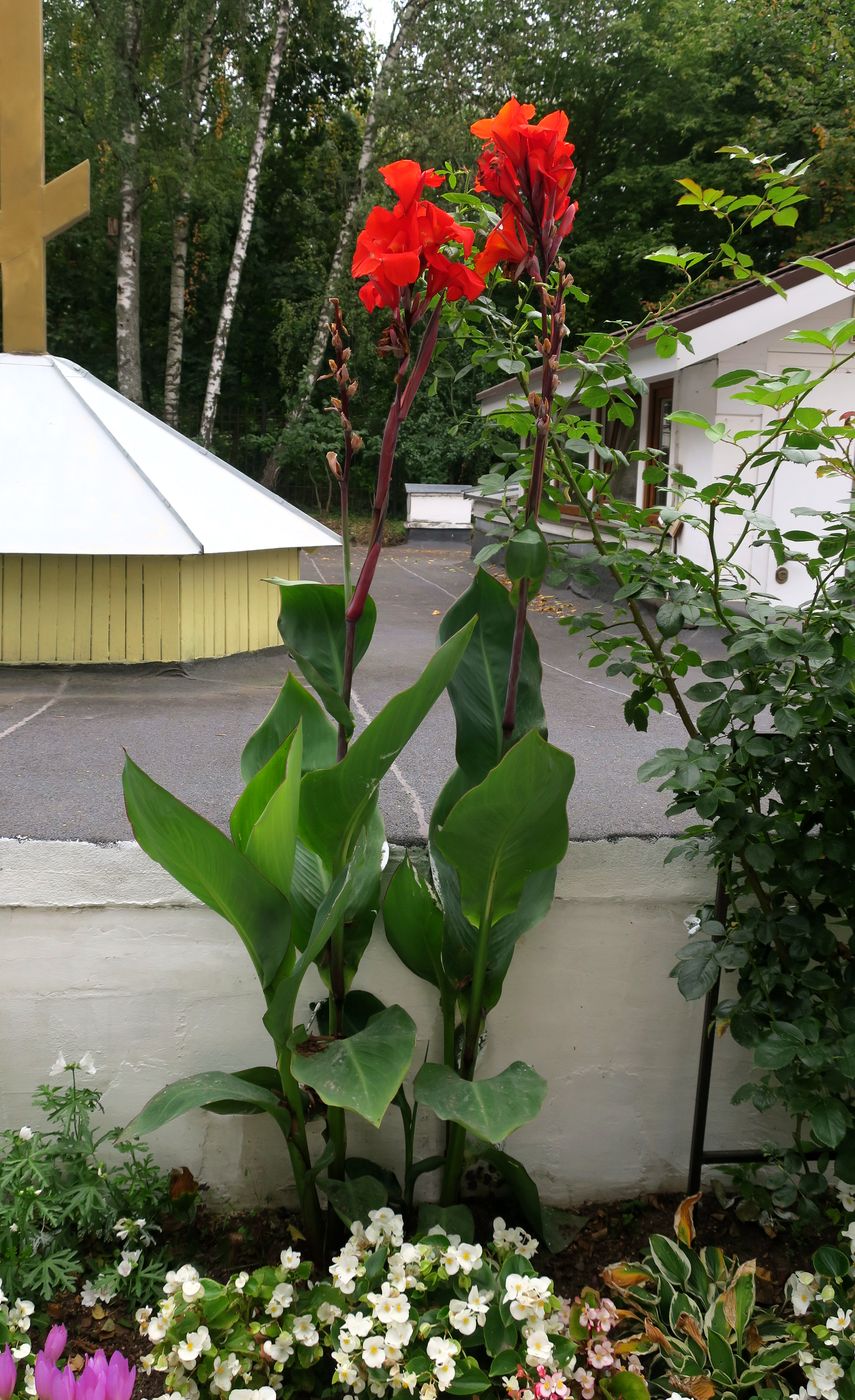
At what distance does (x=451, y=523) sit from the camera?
18406mm

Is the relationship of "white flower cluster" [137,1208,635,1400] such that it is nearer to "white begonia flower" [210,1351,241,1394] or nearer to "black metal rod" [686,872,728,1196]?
"white begonia flower" [210,1351,241,1394]

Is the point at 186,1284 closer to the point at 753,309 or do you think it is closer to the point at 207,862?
the point at 207,862

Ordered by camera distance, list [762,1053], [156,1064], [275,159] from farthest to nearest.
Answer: [275,159] < [156,1064] < [762,1053]

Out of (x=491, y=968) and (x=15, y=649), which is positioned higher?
(x=15, y=649)

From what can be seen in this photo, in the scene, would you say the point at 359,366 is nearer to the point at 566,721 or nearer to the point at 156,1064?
the point at 566,721

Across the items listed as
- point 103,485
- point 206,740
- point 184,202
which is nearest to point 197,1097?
point 206,740

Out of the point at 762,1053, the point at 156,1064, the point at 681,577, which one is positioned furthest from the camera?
the point at 156,1064

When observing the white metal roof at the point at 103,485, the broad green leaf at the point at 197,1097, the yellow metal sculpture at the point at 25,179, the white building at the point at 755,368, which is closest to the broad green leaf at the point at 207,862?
the broad green leaf at the point at 197,1097

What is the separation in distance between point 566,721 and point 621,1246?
6.16ft

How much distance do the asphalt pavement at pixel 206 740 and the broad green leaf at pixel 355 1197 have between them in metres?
0.67

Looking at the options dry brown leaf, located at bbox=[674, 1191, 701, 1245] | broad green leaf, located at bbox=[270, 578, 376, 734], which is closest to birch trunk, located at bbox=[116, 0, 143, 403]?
broad green leaf, located at bbox=[270, 578, 376, 734]

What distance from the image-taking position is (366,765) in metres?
1.57

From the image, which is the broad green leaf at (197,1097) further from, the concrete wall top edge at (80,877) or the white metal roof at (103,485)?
the white metal roof at (103,485)

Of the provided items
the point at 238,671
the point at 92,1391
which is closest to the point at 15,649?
the point at 238,671
